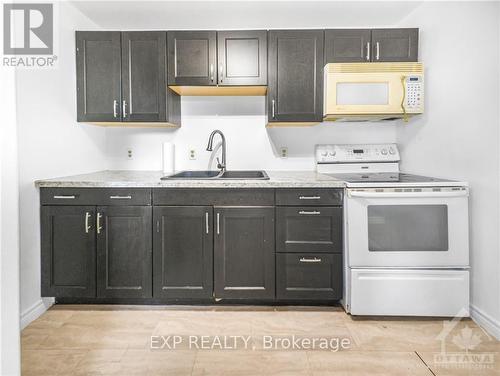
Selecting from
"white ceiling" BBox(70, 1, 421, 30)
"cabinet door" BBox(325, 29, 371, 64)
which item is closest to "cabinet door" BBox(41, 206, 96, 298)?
"white ceiling" BBox(70, 1, 421, 30)

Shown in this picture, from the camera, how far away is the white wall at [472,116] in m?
2.00

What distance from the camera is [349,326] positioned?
2168 millimetres

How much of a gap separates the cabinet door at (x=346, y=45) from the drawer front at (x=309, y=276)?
4.84 ft

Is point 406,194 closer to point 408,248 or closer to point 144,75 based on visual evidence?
point 408,248

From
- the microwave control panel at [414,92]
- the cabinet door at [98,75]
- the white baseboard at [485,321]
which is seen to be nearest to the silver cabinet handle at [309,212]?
the microwave control panel at [414,92]

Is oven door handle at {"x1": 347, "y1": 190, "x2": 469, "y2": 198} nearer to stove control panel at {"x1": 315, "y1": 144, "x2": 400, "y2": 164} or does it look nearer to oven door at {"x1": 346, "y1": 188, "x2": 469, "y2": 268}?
oven door at {"x1": 346, "y1": 188, "x2": 469, "y2": 268}

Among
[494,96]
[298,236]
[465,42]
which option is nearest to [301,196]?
[298,236]

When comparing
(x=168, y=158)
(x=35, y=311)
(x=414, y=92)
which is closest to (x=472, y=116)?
(x=414, y=92)

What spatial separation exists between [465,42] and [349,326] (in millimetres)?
1896

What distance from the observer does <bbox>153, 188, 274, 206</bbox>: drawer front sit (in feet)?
7.73

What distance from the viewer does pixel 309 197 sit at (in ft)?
7.71

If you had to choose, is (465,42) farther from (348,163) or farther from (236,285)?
(236,285)

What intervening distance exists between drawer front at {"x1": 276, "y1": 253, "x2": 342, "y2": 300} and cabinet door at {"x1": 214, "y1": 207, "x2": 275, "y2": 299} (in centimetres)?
7

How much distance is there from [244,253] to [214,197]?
43 centimetres
